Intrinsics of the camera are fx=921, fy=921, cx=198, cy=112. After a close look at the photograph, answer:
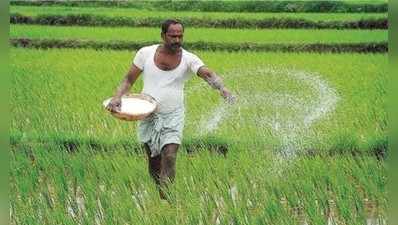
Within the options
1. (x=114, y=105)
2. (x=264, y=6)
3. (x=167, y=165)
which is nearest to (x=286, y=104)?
(x=264, y=6)

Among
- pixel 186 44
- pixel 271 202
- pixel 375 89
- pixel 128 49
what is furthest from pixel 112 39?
pixel 271 202

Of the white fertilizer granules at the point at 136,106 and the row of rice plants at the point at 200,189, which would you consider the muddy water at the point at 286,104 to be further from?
the white fertilizer granules at the point at 136,106

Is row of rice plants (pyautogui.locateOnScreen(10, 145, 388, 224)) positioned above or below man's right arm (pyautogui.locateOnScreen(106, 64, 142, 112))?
below

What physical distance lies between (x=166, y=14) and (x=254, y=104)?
68cm

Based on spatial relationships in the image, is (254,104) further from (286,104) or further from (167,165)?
(167,165)

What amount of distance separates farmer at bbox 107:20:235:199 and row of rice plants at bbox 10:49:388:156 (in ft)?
1.70

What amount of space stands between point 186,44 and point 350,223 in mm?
1938

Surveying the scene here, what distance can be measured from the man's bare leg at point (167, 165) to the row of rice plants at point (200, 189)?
0.17ft

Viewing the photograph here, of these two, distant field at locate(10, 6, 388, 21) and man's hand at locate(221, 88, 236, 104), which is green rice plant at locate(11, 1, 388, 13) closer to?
distant field at locate(10, 6, 388, 21)

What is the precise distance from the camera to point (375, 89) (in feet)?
15.6

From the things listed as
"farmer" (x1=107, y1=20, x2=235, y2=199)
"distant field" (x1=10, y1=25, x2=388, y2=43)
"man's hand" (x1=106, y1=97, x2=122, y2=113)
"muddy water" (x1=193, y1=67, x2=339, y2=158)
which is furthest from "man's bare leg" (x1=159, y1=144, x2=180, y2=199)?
"distant field" (x1=10, y1=25, x2=388, y2=43)

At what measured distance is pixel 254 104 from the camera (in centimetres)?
488

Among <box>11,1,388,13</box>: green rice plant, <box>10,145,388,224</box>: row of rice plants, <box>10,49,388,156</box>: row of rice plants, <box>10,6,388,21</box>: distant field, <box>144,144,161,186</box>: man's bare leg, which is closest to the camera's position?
<box>10,145,388,224</box>: row of rice plants

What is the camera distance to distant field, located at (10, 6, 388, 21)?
4918 mm
